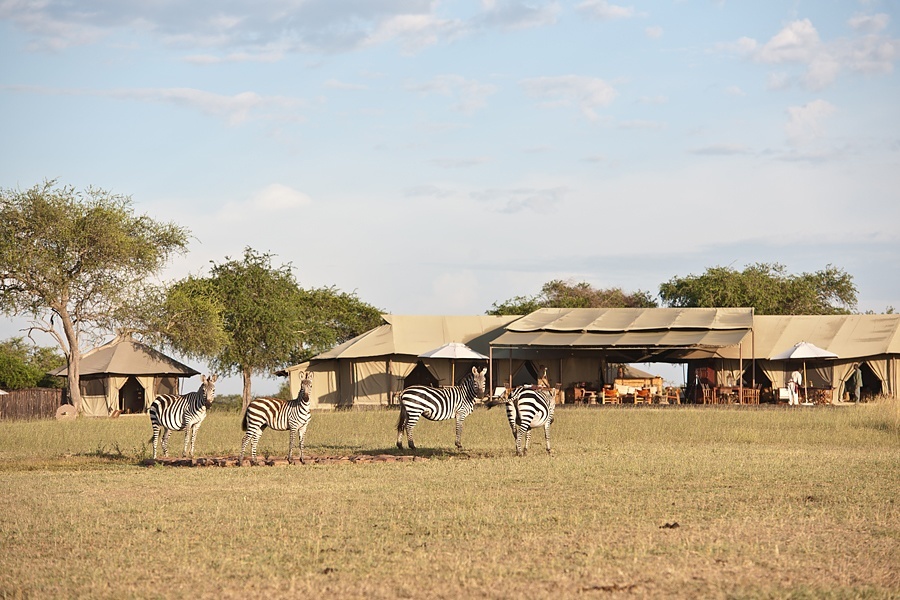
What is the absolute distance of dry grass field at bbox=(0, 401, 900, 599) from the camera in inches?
347

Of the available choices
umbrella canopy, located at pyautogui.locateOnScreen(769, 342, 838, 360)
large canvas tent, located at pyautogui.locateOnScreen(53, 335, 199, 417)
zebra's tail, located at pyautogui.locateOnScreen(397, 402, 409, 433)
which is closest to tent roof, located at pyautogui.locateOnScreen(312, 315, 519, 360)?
large canvas tent, located at pyautogui.locateOnScreen(53, 335, 199, 417)

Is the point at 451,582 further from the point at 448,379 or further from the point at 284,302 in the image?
the point at 284,302

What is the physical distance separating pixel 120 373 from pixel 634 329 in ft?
68.1

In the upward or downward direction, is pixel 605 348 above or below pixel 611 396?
above

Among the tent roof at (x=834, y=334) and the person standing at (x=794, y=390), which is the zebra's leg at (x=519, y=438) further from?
the tent roof at (x=834, y=334)

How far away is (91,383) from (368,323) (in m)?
17.9

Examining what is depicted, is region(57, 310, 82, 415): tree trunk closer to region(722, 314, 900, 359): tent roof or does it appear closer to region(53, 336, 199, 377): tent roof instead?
region(53, 336, 199, 377): tent roof

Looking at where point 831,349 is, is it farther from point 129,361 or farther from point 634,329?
point 129,361

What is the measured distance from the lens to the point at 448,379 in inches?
1678

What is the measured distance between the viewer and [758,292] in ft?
200

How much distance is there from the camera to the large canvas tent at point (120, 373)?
45.9 metres

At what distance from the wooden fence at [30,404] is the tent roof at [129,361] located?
2.04 meters

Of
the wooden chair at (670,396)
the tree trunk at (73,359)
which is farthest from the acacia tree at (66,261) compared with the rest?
the wooden chair at (670,396)

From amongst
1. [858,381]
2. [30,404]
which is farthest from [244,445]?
[30,404]
